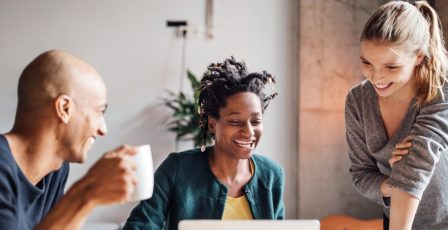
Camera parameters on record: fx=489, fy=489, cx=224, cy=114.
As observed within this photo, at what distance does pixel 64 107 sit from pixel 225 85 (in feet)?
2.07

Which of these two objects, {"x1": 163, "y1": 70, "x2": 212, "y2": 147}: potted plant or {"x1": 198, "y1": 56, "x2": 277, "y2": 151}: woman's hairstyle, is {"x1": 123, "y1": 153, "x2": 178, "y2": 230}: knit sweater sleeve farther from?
{"x1": 163, "y1": 70, "x2": 212, "y2": 147}: potted plant

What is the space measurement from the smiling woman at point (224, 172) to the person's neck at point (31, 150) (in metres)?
0.40

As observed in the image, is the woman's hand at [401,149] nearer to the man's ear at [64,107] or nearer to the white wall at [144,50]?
the man's ear at [64,107]

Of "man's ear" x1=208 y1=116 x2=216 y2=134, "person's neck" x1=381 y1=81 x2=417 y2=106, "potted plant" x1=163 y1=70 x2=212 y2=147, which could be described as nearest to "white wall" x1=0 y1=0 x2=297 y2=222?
"potted plant" x1=163 y1=70 x2=212 y2=147

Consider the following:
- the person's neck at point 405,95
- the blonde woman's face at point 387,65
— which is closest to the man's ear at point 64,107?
the blonde woman's face at point 387,65

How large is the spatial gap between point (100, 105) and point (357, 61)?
2939 mm

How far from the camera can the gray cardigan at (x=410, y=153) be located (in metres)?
1.15

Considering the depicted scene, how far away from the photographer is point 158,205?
5.00 ft

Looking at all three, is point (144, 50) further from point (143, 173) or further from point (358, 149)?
point (143, 173)

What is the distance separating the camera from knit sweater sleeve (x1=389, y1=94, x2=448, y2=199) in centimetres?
115

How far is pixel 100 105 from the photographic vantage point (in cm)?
120

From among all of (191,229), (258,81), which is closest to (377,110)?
(258,81)

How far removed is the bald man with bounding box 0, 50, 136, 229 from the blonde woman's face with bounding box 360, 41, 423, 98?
24.8 inches

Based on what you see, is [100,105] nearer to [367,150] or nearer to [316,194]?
[367,150]
